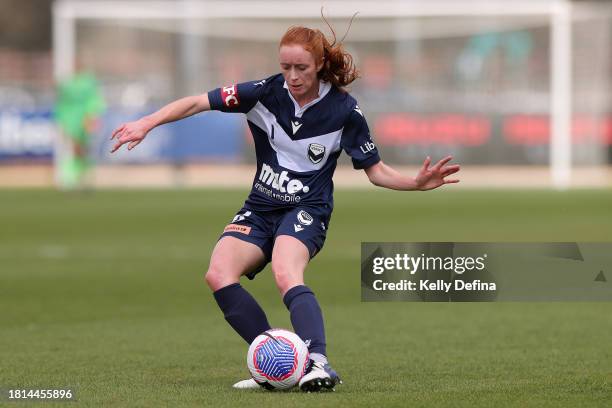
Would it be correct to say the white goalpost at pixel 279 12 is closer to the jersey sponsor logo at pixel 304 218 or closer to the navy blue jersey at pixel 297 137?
the navy blue jersey at pixel 297 137

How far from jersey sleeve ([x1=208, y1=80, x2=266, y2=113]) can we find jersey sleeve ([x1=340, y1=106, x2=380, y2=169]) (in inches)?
18.2

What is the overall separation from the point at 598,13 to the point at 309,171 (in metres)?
27.0

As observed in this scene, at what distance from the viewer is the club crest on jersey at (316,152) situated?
21.5ft

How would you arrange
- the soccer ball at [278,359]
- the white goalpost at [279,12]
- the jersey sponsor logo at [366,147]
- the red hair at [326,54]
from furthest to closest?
the white goalpost at [279,12], the jersey sponsor logo at [366,147], the red hair at [326,54], the soccer ball at [278,359]

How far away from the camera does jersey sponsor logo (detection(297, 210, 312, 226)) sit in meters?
6.49

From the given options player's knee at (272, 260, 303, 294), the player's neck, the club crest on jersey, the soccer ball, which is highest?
the player's neck

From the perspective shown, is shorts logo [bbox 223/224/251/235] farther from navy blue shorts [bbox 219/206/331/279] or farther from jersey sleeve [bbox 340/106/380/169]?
jersey sleeve [bbox 340/106/380/169]

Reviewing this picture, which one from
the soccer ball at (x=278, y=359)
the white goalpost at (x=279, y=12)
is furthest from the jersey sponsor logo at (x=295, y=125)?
the white goalpost at (x=279, y=12)

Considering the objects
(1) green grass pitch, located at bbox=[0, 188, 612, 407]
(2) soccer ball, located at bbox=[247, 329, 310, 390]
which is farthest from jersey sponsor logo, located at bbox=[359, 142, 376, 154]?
(1) green grass pitch, located at bbox=[0, 188, 612, 407]

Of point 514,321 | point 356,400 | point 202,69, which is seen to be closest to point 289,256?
point 356,400

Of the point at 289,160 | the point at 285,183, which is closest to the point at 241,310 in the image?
the point at 285,183

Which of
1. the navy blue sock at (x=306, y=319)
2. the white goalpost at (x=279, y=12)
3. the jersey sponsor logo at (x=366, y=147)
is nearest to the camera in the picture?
the navy blue sock at (x=306, y=319)

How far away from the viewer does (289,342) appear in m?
6.15

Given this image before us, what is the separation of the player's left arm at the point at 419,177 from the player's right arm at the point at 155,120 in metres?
0.90
